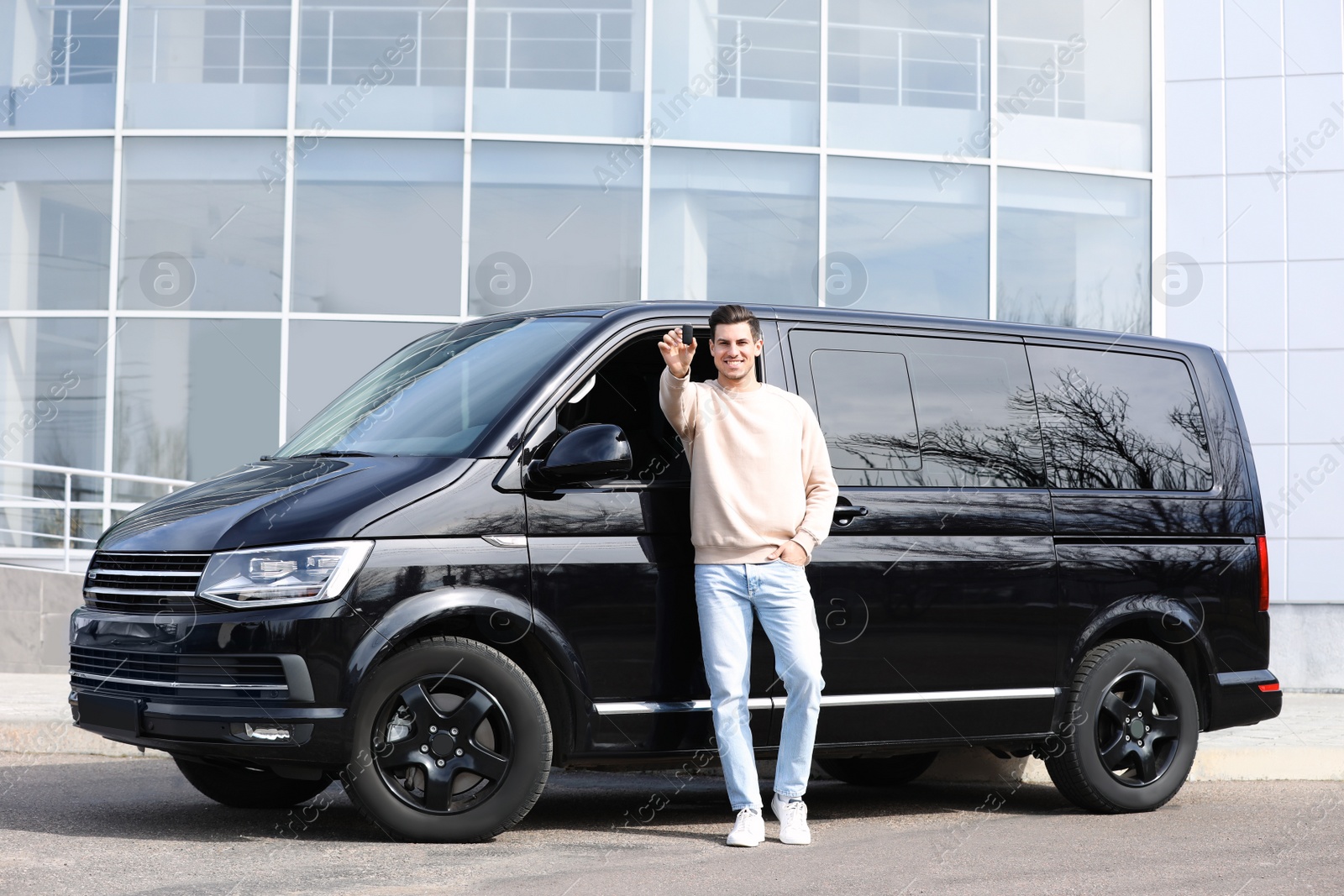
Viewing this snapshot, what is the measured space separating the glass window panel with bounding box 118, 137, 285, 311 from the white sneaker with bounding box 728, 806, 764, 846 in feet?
33.4

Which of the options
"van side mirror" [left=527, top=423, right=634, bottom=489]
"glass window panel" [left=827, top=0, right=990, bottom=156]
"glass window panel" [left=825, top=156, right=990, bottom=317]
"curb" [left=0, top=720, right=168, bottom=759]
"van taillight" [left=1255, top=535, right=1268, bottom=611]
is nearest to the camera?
"van side mirror" [left=527, top=423, right=634, bottom=489]

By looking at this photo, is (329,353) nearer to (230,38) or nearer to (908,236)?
(230,38)

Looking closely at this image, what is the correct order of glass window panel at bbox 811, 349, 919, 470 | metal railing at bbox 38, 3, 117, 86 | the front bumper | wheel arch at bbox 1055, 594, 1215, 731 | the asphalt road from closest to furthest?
the asphalt road < the front bumper < glass window panel at bbox 811, 349, 919, 470 < wheel arch at bbox 1055, 594, 1215, 731 < metal railing at bbox 38, 3, 117, 86

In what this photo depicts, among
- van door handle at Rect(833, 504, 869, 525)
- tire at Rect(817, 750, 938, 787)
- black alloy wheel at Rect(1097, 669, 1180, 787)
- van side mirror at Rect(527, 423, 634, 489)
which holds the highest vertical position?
van side mirror at Rect(527, 423, 634, 489)

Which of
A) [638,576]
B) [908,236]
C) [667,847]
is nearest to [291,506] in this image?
[638,576]

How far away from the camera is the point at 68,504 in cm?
1383

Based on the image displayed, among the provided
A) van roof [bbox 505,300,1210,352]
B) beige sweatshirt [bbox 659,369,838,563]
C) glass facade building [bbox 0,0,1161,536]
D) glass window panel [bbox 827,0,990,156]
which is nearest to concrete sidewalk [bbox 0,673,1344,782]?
van roof [bbox 505,300,1210,352]

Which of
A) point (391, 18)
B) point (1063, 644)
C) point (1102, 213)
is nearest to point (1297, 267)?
point (1102, 213)

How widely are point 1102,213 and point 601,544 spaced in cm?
1168

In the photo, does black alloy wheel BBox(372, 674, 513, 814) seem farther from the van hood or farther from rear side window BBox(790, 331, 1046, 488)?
rear side window BBox(790, 331, 1046, 488)

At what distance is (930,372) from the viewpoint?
6.72 metres

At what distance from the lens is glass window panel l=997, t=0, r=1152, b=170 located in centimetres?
1602

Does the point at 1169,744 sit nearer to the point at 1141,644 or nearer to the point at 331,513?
the point at 1141,644

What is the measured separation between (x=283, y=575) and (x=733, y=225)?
34.3 feet
